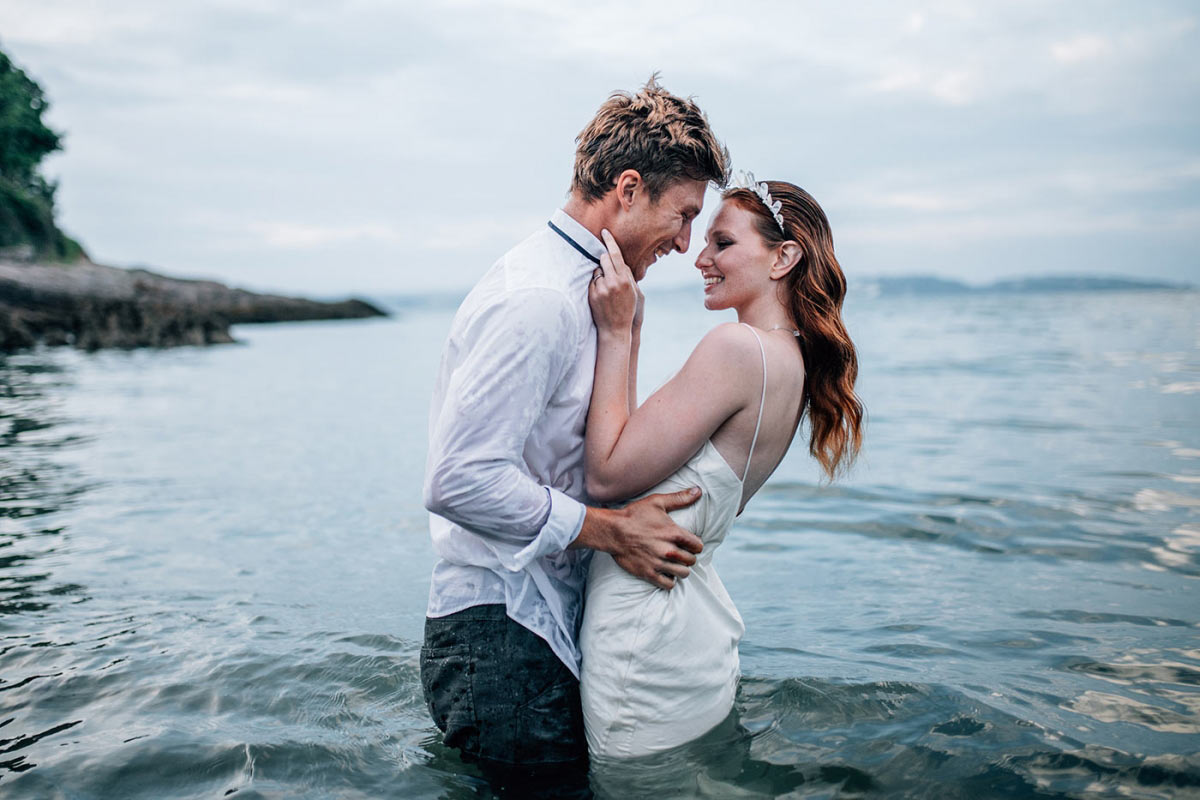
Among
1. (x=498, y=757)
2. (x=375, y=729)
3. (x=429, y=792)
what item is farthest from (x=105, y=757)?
(x=498, y=757)

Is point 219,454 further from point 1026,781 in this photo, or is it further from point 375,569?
point 1026,781

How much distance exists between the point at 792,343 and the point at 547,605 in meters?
1.28

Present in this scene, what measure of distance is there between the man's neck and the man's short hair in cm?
2

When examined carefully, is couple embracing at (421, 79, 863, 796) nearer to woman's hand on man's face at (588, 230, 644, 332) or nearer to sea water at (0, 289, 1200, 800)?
woman's hand on man's face at (588, 230, 644, 332)

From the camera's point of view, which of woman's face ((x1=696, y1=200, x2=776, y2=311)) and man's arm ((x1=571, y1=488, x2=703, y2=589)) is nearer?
man's arm ((x1=571, y1=488, x2=703, y2=589))

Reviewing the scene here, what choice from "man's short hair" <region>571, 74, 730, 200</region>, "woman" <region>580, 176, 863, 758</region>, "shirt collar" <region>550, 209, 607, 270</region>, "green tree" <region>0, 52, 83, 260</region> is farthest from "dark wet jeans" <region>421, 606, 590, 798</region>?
"green tree" <region>0, 52, 83, 260</region>

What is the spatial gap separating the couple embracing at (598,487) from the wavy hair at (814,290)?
0.52 ft

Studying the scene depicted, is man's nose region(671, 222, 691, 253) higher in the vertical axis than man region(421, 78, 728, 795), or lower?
higher

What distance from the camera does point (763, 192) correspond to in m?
3.50

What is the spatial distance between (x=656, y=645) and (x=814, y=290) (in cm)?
141

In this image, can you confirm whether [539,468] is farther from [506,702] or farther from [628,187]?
[628,187]

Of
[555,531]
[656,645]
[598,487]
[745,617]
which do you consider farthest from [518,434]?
[745,617]

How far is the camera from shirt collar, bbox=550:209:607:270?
310cm

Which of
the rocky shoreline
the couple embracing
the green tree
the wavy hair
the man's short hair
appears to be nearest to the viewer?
the couple embracing
